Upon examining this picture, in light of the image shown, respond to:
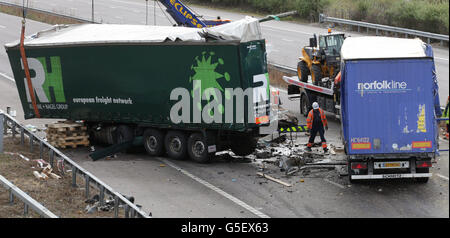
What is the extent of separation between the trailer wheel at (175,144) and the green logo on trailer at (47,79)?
3851mm

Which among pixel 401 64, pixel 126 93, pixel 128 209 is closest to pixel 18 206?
pixel 128 209

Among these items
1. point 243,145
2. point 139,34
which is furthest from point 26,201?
point 139,34

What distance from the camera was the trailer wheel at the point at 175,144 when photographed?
62.6 ft

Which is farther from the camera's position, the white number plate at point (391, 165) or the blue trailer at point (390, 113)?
the white number plate at point (391, 165)

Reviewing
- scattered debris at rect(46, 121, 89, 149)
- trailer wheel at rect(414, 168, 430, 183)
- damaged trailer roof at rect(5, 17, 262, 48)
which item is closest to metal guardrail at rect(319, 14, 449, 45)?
damaged trailer roof at rect(5, 17, 262, 48)

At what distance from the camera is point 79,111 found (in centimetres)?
2089

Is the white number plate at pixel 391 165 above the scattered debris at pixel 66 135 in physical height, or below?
above

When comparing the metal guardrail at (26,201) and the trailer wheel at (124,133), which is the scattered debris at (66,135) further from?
the metal guardrail at (26,201)

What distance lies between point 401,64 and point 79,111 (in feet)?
32.5

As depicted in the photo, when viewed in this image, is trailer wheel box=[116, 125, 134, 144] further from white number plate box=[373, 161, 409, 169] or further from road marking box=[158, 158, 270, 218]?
white number plate box=[373, 161, 409, 169]

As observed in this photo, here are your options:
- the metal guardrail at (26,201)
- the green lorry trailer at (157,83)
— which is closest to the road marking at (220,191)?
the green lorry trailer at (157,83)
